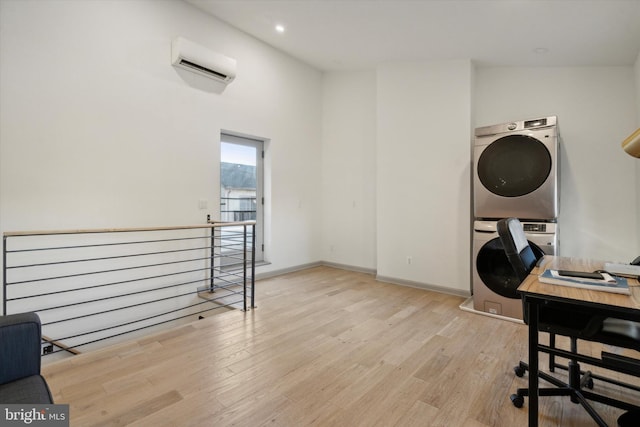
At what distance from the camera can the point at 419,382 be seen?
1.97m

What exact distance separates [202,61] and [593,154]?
4482 millimetres

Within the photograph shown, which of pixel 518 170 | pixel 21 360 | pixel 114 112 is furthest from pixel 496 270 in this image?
pixel 114 112

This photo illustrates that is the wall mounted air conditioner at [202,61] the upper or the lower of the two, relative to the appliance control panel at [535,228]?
upper

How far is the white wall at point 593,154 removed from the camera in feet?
10.4

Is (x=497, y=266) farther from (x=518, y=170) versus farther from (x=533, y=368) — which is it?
(x=533, y=368)

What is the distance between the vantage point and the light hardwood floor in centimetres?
166

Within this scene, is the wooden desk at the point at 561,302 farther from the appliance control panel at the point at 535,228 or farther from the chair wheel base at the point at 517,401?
the appliance control panel at the point at 535,228

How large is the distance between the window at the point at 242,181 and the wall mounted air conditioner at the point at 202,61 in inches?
30.3

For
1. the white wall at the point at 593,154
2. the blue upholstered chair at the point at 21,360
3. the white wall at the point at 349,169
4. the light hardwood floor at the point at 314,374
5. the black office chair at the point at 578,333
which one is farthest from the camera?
the white wall at the point at 349,169

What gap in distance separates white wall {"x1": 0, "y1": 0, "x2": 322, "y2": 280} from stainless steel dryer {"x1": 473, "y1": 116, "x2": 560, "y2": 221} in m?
2.94

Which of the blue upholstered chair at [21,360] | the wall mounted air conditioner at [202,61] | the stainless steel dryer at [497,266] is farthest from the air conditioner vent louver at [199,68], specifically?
the stainless steel dryer at [497,266]

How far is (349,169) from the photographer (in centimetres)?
518

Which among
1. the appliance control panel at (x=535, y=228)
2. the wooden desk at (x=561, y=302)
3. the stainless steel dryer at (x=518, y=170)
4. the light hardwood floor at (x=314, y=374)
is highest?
the stainless steel dryer at (x=518, y=170)

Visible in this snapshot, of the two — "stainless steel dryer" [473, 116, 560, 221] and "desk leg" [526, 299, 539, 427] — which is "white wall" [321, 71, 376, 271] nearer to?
"stainless steel dryer" [473, 116, 560, 221]
